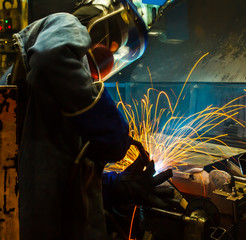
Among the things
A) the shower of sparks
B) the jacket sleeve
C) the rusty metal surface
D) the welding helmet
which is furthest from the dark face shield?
the shower of sparks

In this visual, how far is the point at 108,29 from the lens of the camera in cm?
131

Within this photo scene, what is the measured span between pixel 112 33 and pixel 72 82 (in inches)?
20.6

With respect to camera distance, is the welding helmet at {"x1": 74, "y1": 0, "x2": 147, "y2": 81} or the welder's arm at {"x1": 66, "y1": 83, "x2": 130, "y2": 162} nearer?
the welder's arm at {"x1": 66, "y1": 83, "x2": 130, "y2": 162}

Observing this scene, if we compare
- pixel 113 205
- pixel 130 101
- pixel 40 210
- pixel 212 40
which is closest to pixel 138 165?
pixel 113 205

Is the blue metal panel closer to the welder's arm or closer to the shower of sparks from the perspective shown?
the welder's arm

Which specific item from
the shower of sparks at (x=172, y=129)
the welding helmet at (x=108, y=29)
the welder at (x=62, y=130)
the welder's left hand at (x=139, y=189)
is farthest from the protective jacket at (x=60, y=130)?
the shower of sparks at (x=172, y=129)

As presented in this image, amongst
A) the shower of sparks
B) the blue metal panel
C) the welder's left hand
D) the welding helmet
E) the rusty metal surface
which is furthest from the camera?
the shower of sparks

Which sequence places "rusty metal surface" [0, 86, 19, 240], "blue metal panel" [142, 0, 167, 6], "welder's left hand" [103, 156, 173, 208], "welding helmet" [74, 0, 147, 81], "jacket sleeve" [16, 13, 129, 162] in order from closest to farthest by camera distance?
1. "jacket sleeve" [16, 13, 129, 162]
2. "rusty metal surface" [0, 86, 19, 240]
3. "welding helmet" [74, 0, 147, 81]
4. "welder's left hand" [103, 156, 173, 208]
5. "blue metal panel" [142, 0, 167, 6]

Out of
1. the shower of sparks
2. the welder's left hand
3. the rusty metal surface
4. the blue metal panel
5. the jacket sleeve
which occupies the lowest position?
the shower of sparks

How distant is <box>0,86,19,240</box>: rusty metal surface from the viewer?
3.49 feet

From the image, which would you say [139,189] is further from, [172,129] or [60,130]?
[172,129]

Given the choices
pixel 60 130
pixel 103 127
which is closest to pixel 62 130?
pixel 60 130

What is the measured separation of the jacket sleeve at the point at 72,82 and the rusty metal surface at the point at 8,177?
0.68 ft

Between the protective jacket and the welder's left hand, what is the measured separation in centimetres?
34
